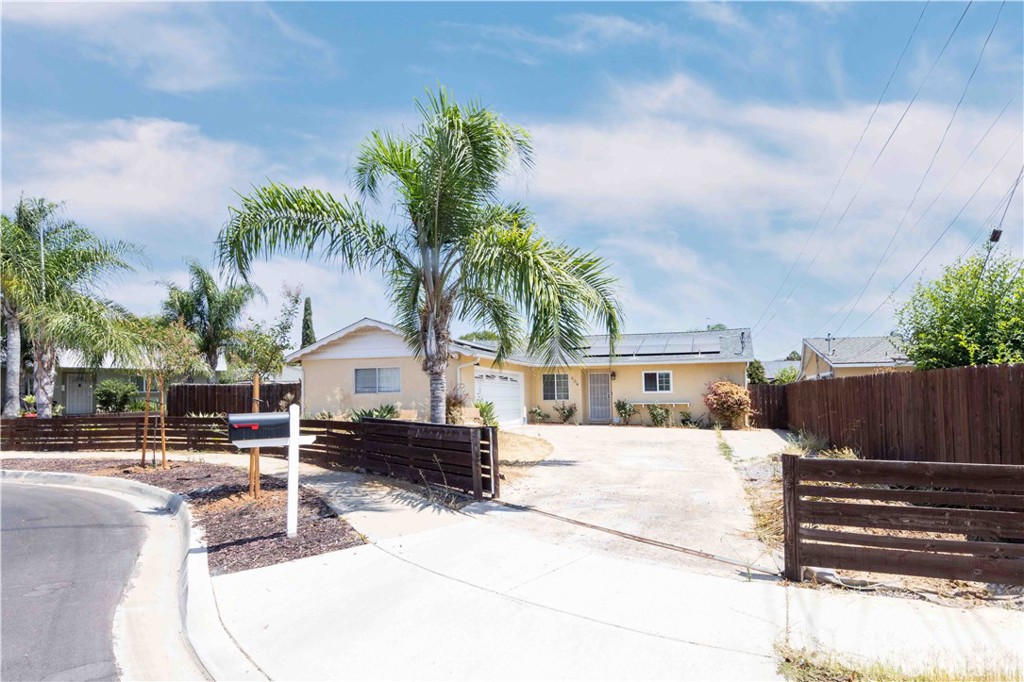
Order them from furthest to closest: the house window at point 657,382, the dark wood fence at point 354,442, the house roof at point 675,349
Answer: the house window at point 657,382 → the house roof at point 675,349 → the dark wood fence at point 354,442

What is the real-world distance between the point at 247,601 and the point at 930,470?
18.6ft

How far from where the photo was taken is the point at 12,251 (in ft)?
57.0

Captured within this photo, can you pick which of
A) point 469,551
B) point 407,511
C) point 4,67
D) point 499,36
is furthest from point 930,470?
point 4,67

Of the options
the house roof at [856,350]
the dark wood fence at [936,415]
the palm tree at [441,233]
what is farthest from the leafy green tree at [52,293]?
the house roof at [856,350]

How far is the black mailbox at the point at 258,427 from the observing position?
637 centimetres

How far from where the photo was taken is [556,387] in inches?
1014

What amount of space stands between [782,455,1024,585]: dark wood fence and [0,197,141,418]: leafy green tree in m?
17.3

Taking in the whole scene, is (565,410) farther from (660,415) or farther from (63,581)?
(63,581)

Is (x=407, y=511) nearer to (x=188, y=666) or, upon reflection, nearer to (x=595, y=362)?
(x=188, y=666)

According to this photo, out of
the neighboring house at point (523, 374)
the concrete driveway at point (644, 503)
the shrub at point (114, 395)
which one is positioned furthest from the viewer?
the shrub at point (114, 395)

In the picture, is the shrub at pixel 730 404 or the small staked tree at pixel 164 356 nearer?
the small staked tree at pixel 164 356

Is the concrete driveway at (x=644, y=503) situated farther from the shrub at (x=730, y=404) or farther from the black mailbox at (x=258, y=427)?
the shrub at (x=730, y=404)

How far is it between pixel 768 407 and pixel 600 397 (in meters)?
6.64

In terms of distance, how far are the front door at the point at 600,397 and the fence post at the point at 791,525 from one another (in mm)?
19881
